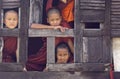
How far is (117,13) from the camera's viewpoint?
22.5ft

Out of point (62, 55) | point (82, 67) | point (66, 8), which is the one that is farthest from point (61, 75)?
point (66, 8)

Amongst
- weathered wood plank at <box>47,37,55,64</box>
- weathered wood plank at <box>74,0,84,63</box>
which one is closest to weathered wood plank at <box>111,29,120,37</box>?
weathered wood plank at <box>74,0,84,63</box>

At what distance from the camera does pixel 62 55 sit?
709 cm

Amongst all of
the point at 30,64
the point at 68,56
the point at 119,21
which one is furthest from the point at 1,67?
the point at 119,21

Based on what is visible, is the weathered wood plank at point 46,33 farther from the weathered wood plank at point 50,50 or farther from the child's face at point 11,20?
the child's face at point 11,20

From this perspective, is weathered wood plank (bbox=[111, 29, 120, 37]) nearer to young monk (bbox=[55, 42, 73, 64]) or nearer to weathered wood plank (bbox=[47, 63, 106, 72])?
weathered wood plank (bbox=[47, 63, 106, 72])

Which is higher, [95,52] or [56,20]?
[56,20]

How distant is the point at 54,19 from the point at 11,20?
759 millimetres

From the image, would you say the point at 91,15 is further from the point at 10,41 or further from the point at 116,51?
the point at 10,41

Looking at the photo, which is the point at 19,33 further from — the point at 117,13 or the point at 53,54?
the point at 117,13

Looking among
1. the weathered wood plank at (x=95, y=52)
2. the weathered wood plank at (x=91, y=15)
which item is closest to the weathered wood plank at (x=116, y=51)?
the weathered wood plank at (x=95, y=52)

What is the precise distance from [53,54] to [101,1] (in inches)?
47.1

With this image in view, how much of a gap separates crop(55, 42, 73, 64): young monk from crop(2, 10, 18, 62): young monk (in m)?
0.75

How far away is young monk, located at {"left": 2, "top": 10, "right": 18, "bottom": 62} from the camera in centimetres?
693
